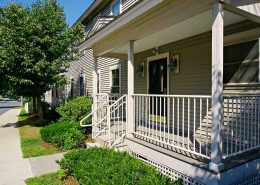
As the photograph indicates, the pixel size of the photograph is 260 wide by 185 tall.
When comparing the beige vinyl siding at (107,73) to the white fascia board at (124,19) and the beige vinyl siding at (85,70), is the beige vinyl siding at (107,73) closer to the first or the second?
the beige vinyl siding at (85,70)

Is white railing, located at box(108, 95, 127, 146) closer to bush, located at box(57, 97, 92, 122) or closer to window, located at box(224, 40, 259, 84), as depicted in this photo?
bush, located at box(57, 97, 92, 122)

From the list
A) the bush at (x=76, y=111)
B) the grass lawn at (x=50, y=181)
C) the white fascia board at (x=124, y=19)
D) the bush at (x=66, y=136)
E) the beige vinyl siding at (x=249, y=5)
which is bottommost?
the grass lawn at (x=50, y=181)

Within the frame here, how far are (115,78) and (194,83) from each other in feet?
17.7

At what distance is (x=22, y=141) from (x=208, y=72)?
7013 mm

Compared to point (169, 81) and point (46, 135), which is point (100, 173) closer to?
point (169, 81)

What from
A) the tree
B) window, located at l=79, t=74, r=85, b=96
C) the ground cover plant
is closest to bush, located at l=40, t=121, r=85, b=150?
the ground cover plant

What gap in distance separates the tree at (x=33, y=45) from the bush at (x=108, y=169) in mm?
6831

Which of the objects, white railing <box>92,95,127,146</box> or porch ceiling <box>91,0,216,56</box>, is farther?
white railing <box>92,95,127,146</box>

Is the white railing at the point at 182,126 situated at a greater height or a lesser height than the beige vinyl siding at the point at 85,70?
lesser

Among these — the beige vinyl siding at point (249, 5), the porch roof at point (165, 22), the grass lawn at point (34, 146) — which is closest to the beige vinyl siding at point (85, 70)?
the grass lawn at point (34, 146)

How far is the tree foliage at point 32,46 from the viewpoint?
33.6 feet

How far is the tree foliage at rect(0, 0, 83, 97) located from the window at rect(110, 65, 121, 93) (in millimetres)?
2496

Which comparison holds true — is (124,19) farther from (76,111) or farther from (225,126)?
(76,111)

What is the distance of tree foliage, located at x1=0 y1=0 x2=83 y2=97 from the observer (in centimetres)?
1023
